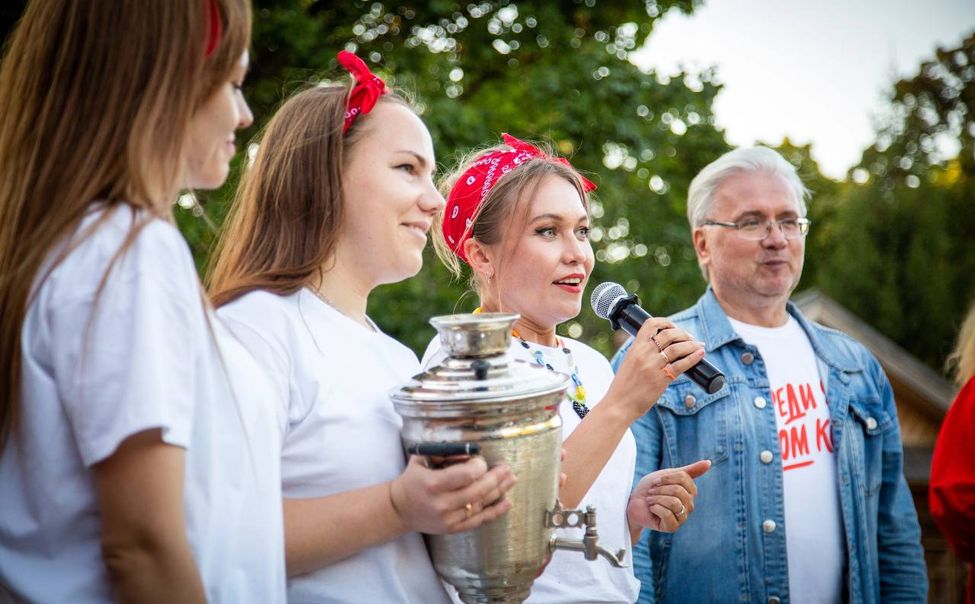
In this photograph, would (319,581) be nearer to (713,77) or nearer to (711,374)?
(711,374)

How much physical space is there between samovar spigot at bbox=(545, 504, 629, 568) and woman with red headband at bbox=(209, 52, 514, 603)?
21 centimetres

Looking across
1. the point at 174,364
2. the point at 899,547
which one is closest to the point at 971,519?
the point at 899,547

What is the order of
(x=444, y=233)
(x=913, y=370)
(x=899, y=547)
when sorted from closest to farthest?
(x=444, y=233), (x=899, y=547), (x=913, y=370)

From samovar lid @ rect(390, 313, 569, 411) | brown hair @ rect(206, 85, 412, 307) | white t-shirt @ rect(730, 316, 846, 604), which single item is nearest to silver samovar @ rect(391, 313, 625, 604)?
samovar lid @ rect(390, 313, 569, 411)

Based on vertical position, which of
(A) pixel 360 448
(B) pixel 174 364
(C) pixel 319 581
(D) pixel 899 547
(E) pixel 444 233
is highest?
(E) pixel 444 233

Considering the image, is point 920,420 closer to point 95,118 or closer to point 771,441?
point 771,441

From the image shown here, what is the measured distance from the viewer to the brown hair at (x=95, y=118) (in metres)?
1.59

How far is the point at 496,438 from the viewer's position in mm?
1909

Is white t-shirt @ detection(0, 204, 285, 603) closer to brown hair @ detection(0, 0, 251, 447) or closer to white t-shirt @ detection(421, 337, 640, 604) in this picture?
brown hair @ detection(0, 0, 251, 447)

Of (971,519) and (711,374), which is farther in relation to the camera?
(971,519)

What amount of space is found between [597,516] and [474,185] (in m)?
1.20

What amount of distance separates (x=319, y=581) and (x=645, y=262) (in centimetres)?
1120

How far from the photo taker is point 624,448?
285 centimetres

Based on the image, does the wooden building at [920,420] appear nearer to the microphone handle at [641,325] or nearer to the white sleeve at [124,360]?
the microphone handle at [641,325]
